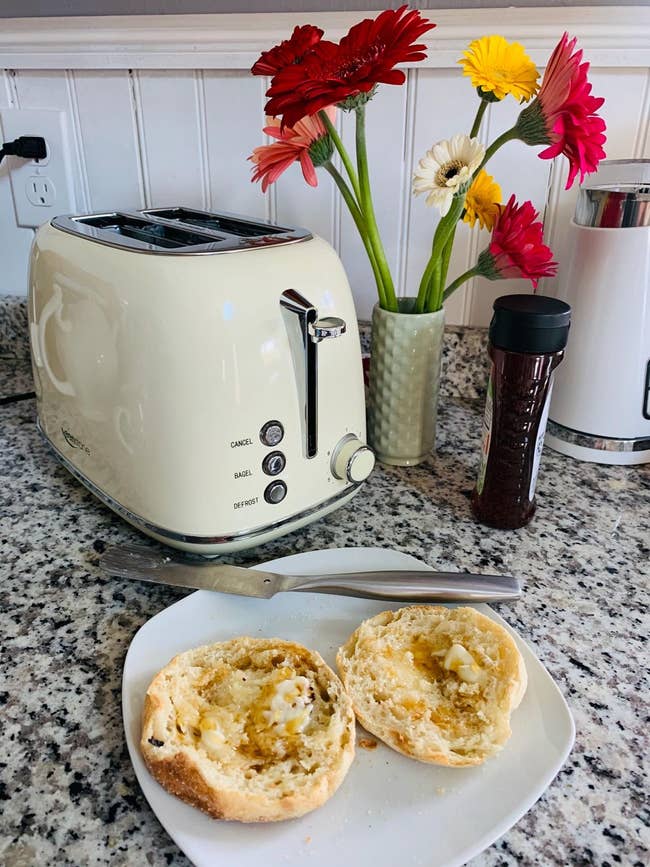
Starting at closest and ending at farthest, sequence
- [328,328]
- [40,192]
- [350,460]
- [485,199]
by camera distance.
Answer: [328,328], [350,460], [485,199], [40,192]

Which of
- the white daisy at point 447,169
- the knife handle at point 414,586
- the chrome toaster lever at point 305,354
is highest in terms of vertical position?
the white daisy at point 447,169

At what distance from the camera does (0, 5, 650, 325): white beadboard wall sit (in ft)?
2.64

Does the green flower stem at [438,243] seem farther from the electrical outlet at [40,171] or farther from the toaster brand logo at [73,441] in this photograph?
the electrical outlet at [40,171]

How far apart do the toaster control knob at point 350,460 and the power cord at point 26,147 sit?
66cm

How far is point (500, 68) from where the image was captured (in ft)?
2.07

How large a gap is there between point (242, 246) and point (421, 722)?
0.41m

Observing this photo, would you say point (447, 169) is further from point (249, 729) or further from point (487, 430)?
point (249, 729)

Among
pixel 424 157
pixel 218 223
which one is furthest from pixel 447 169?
pixel 218 223

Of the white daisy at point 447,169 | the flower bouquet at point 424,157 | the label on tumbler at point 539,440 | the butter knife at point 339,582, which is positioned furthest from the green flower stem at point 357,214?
the butter knife at point 339,582

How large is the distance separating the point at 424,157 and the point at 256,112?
0.32m

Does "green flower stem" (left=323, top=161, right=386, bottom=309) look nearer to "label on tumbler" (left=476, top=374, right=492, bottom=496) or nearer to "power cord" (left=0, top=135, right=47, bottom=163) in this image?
"label on tumbler" (left=476, top=374, right=492, bottom=496)

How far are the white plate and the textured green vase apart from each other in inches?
12.5

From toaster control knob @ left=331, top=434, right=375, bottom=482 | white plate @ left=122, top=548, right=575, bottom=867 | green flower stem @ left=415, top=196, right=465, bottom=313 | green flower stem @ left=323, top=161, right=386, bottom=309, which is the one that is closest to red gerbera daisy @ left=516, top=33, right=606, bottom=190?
green flower stem @ left=415, top=196, right=465, bottom=313

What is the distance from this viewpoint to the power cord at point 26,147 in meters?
0.97
